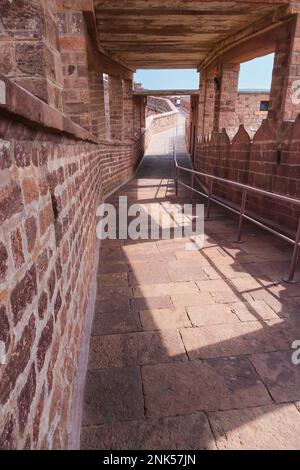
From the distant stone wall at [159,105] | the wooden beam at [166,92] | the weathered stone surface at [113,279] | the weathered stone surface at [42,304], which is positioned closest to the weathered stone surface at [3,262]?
the weathered stone surface at [42,304]

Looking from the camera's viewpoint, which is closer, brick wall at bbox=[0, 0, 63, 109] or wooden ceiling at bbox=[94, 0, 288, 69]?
brick wall at bbox=[0, 0, 63, 109]

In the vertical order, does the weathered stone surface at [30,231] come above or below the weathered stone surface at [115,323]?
above

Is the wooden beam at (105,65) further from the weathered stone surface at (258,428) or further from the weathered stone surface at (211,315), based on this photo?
the weathered stone surface at (258,428)

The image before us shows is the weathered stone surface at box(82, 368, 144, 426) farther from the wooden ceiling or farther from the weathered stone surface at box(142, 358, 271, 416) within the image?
the wooden ceiling

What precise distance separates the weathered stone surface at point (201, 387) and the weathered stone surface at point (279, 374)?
6cm

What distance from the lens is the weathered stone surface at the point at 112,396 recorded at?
1.82m

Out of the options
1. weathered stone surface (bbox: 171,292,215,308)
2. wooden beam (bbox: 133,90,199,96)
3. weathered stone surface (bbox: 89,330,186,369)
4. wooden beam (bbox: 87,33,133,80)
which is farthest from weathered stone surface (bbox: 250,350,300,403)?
wooden beam (bbox: 133,90,199,96)

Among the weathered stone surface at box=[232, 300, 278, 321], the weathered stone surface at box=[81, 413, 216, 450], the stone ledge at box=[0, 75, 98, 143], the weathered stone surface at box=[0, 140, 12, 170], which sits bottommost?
the weathered stone surface at box=[81, 413, 216, 450]

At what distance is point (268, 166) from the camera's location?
5523 millimetres

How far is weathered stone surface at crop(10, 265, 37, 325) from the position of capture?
0.87 metres

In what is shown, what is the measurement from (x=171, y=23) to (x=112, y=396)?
25.0ft

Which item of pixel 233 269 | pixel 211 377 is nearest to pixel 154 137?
pixel 233 269

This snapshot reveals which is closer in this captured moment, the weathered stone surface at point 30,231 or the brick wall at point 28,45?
the weathered stone surface at point 30,231
